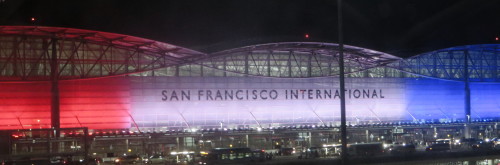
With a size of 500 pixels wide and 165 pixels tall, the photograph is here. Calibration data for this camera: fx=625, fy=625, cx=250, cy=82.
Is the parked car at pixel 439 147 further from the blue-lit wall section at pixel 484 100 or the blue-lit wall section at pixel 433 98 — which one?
the blue-lit wall section at pixel 484 100

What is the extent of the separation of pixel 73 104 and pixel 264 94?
1960cm

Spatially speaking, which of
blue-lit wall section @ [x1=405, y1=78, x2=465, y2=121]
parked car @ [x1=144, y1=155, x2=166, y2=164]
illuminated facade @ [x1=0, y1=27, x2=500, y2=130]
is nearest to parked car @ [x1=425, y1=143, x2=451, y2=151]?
illuminated facade @ [x1=0, y1=27, x2=500, y2=130]

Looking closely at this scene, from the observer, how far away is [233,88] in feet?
210

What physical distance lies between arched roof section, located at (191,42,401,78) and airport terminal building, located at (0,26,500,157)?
4.7 inches

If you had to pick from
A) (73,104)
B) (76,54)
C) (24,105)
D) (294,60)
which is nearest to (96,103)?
(73,104)

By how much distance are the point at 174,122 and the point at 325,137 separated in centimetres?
1553

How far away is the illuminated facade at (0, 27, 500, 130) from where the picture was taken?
54.3 metres

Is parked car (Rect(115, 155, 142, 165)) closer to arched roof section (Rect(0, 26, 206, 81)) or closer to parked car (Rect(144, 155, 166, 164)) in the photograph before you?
parked car (Rect(144, 155, 166, 164))

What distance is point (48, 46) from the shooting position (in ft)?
177

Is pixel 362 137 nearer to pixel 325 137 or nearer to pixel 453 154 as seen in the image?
pixel 325 137

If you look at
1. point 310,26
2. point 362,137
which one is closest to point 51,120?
point 310,26

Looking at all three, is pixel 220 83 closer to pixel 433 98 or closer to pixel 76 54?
pixel 76 54

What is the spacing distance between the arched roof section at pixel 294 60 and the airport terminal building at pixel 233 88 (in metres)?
0.12

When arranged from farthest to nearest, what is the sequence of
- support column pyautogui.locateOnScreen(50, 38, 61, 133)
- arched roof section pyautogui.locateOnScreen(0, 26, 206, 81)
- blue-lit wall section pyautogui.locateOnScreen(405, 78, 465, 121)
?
blue-lit wall section pyautogui.locateOnScreen(405, 78, 465, 121) < support column pyautogui.locateOnScreen(50, 38, 61, 133) < arched roof section pyautogui.locateOnScreen(0, 26, 206, 81)
